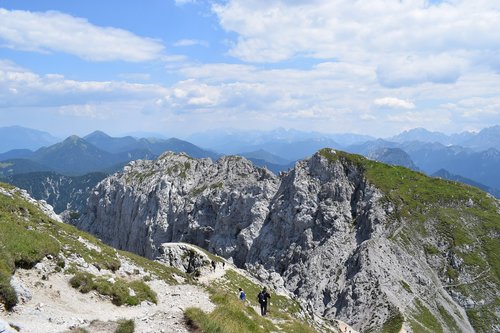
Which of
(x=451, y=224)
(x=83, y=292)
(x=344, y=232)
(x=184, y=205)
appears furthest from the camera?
(x=184, y=205)

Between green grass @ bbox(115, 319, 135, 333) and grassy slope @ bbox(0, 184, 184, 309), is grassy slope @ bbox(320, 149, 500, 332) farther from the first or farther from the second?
green grass @ bbox(115, 319, 135, 333)

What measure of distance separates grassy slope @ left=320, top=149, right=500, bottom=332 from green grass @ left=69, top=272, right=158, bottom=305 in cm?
6663

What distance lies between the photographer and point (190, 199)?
537 feet

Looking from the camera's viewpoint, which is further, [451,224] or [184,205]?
[184,205]

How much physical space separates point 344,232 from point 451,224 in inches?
1117

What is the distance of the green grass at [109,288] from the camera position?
2603 cm

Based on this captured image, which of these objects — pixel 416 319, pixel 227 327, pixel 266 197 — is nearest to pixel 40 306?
pixel 227 327

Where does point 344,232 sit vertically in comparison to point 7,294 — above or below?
below

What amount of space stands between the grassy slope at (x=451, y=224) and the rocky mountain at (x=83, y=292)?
6303cm

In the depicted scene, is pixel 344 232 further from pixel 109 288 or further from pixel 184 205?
pixel 109 288

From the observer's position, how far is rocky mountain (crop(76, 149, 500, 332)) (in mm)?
90438

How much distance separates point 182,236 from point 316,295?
6994cm

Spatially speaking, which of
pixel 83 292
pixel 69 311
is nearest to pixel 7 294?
pixel 69 311

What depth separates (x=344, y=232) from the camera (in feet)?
388
